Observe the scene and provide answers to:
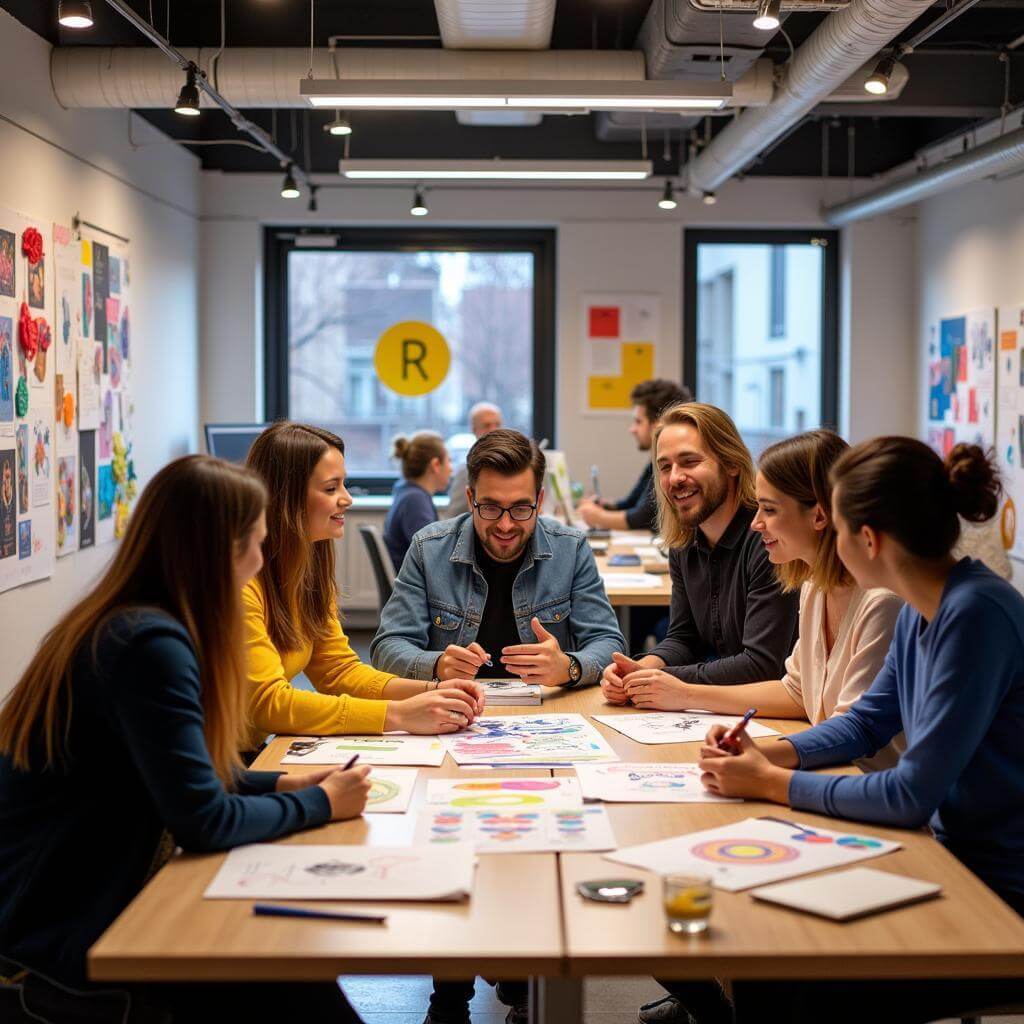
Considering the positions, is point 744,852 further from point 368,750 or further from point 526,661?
point 526,661

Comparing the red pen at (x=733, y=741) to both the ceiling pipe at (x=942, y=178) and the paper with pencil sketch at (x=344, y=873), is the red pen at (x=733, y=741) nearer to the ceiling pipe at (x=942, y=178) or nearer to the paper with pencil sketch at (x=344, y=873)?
the paper with pencil sketch at (x=344, y=873)

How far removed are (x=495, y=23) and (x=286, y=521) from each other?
3291 mm

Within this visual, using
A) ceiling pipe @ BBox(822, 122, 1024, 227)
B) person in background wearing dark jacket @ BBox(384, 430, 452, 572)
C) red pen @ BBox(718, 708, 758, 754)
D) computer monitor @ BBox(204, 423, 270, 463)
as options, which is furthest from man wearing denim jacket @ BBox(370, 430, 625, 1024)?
computer monitor @ BBox(204, 423, 270, 463)

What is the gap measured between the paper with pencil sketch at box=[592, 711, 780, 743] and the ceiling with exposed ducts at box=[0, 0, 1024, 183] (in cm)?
282

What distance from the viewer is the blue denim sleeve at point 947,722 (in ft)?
6.29

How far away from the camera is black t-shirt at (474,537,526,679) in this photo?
3195 mm

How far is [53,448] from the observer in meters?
5.61

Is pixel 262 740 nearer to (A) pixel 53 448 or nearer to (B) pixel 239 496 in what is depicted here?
(B) pixel 239 496

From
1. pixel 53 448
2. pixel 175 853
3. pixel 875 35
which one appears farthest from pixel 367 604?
pixel 175 853

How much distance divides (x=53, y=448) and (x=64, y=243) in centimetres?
97

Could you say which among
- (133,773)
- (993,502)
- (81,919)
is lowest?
(81,919)

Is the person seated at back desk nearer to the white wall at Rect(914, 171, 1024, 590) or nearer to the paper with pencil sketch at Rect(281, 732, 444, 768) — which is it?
the white wall at Rect(914, 171, 1024, 590)

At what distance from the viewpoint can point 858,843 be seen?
1.90 meters

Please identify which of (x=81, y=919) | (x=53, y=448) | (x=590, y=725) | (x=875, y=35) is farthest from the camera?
(x=53, y=448)
